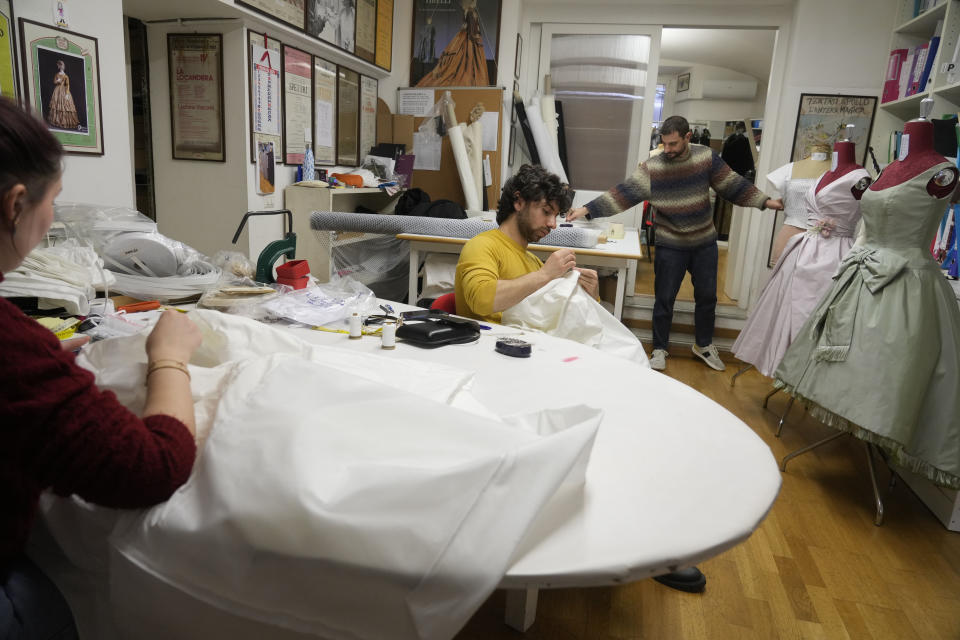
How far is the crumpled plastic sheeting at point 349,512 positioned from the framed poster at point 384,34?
178 inches

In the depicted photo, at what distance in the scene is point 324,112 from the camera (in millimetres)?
4223

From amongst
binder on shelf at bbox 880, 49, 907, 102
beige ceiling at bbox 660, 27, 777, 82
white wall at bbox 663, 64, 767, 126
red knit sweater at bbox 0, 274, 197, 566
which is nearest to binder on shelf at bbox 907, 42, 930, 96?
binder on shelf at bbox 880, 49, 907, 102

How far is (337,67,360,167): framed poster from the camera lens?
4426 millimetres

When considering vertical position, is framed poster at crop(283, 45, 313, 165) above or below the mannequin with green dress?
above

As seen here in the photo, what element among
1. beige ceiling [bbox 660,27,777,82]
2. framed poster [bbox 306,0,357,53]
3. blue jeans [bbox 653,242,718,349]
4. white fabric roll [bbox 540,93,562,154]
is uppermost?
beige ceiling [bbox 660,27,777,82]

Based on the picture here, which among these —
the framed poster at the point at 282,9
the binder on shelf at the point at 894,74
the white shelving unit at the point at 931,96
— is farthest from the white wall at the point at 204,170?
the binder on shelf at the point at 894,74

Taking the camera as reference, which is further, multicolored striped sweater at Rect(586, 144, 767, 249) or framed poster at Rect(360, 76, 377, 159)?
framed poster at Rect(360, 76, 377, 159)

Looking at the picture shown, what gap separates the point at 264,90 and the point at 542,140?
221 cm

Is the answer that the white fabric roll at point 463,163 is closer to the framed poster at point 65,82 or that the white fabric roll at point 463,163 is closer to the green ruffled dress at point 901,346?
the framed poster at point 65,82

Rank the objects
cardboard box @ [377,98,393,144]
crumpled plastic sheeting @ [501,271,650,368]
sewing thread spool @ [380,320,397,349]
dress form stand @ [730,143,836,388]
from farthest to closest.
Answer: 1. cardboard box @ [377,98,393,144]
2. dress form stand @ [730,143,836,388]
3. crumpled plastic sheeting @ [501,271,650,368]
4. sewing thread spool @ [380,320,397,349]

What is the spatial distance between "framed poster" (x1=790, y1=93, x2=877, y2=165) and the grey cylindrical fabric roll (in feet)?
7.47

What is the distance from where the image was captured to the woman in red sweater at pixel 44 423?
0.63 meters

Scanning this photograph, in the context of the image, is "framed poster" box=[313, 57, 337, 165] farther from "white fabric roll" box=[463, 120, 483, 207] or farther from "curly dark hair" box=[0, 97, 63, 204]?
"curly dark hair" box=[0, 97, 63, 204]

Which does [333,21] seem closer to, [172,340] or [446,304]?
[446,304]
